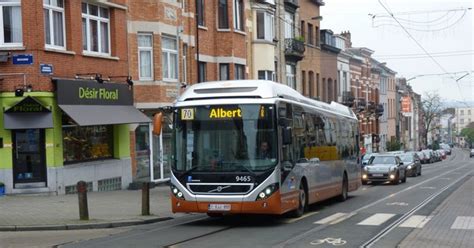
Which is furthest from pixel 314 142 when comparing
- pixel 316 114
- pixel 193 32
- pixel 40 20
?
pixel 193 32

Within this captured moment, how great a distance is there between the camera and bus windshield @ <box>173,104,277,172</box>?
1362 cm

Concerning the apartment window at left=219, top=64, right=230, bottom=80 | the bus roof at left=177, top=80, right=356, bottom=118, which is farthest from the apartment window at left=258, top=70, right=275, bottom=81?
the bus roof at left=177, top=80, right=356, bottom=118

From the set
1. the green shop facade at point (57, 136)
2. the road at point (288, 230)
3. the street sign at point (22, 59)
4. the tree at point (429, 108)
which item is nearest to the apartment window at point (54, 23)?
the street sign at point (22, 59)

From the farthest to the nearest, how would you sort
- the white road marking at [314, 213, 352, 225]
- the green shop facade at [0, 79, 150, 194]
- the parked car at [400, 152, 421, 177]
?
1. the parked car at [400, 152, 421, 177]
2. the green shop facade at [0, 79, 150, 194]
3. the white road marking at [314, 213, 352, 225]

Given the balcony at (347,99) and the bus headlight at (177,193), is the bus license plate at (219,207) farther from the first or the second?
the balcony at (347,99)

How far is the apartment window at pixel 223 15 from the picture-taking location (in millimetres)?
31734

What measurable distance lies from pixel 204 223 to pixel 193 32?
16021 millimetres

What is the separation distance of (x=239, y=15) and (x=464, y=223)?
21123mm

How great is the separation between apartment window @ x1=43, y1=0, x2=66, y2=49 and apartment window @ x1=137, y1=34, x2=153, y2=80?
4.76 m

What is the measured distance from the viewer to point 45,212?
16391 mm

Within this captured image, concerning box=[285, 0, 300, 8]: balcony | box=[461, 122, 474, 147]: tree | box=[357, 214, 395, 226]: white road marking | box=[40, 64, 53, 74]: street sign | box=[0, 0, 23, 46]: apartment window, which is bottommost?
box=[461, 122, 474, 147]: tree

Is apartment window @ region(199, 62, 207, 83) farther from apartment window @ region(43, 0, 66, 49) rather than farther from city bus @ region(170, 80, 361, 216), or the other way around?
city bus @ region(170, 80, 361, 216)

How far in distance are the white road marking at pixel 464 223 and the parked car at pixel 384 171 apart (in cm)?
1564

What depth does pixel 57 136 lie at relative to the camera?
2081cm
